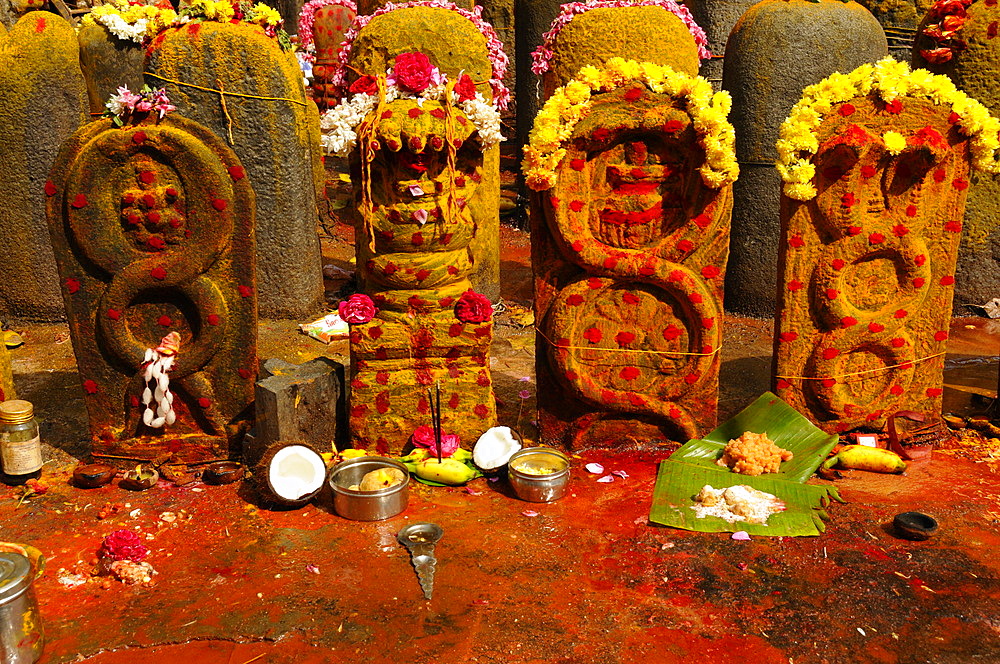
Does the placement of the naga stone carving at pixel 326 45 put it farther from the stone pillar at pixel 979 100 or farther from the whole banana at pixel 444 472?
the whole banana at pixel 444 472

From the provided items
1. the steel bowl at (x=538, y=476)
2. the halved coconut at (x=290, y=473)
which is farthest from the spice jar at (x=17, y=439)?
the steel bowl at (x=538, y=476)

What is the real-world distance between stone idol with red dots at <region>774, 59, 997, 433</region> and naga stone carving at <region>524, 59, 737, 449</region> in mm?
525

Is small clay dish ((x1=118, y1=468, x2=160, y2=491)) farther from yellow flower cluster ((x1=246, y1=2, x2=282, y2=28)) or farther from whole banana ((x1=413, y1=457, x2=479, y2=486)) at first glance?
yellow flower cluster ((x1=246, y1=2, x2=282, y2=28))

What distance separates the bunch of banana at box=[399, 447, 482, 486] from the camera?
5.62 meters

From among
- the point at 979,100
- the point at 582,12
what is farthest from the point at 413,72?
the point at 979,100

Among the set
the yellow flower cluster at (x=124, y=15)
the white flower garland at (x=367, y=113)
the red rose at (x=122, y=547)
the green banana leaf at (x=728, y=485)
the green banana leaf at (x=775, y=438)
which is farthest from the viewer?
the yellow flower cluster at (x=124, y=15)

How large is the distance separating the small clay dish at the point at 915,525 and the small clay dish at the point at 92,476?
4.79m

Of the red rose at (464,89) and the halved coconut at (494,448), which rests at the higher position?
the red rose at (464,89)

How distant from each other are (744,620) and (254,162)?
6.01 metres

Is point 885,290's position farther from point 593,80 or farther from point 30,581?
point 30,581

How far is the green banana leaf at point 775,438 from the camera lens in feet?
18.4

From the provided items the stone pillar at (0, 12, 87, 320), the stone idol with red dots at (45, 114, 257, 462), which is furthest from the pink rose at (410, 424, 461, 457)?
the stone pillar at (0, 12, 87, 320)

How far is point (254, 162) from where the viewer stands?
821cm

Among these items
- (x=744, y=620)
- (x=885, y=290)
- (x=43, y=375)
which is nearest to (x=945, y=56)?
(x=885, y=290)
